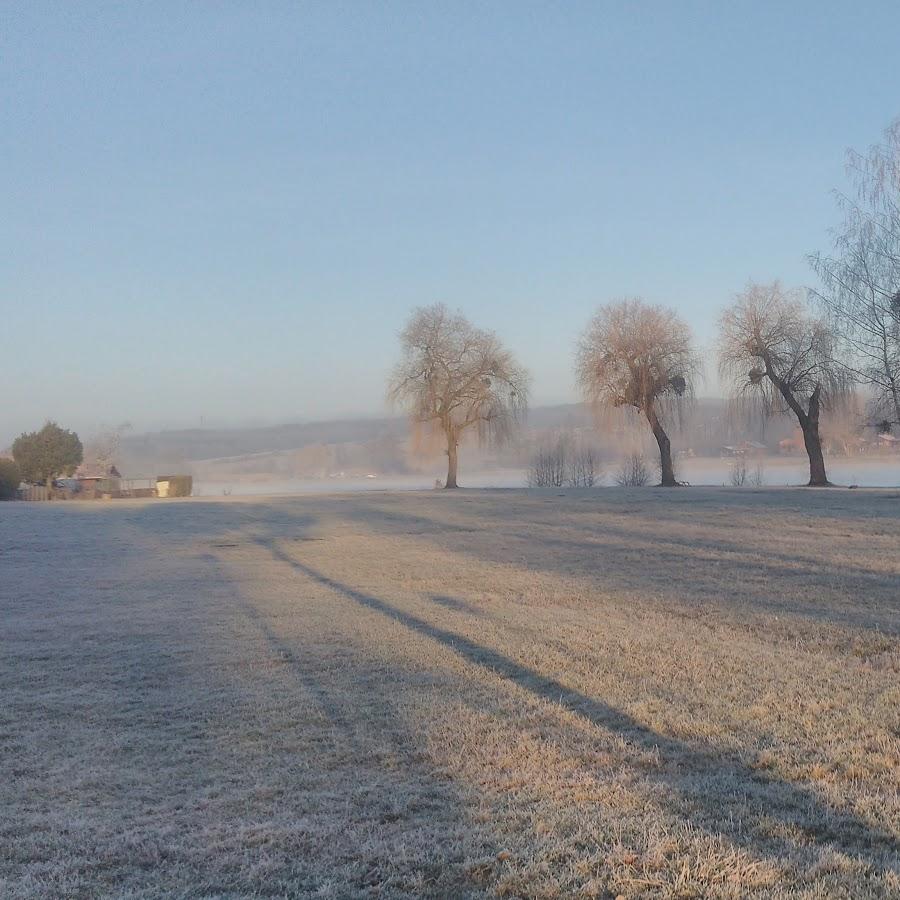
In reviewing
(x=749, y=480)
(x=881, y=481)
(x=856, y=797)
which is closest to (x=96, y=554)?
(x=856, y=797)

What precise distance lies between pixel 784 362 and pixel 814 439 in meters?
3.65

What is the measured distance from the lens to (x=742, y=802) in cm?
463

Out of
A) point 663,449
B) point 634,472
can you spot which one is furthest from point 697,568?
point 634,472

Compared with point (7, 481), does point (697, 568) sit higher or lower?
lower

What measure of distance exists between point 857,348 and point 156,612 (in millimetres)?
21464

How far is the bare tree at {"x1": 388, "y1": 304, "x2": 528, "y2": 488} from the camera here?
164ft

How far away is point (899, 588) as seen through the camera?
458 inches

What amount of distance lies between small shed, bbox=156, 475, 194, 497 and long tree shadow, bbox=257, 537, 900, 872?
42.4m

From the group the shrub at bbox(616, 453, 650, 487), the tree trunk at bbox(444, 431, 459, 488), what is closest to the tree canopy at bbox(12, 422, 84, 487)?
the tree trunk at bbox(444, 431, 459, 488)

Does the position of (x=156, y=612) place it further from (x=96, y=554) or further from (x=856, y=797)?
(x=856, y=797)

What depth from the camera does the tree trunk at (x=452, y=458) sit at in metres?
46.8

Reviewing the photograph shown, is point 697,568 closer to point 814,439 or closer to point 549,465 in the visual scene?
point 814,439

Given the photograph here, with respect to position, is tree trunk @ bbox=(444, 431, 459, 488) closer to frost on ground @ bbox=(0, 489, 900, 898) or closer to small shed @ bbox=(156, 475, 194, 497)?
small shed @ bbox=(156, 475, 194, 497)

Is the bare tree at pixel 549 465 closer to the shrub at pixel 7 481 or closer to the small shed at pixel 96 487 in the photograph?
the small shed at pixel 96 487
